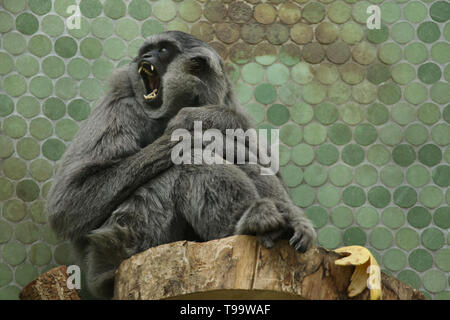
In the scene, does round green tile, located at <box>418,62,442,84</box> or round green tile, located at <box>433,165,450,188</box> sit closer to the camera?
round green tile, located at <box>433,165,450,188</box>

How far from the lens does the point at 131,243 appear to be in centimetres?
236

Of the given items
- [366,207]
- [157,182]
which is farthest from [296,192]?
[157,182]

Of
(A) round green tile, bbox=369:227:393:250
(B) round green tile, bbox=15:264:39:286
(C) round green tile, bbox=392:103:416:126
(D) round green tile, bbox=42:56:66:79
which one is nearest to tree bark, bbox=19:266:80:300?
(B) round green tile, bbox=15:264:39:286

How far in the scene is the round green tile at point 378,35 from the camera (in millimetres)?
3492

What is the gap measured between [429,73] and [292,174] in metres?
0.98

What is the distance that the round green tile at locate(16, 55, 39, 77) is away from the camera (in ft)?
11.0

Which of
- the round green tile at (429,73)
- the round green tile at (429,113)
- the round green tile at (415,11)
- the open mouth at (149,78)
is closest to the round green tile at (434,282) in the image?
the round green tile at (429,113)

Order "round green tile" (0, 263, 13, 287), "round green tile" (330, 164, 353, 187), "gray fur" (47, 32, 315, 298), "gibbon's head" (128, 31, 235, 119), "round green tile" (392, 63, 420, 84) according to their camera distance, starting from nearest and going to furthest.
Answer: "gray fur" (47, 32, 315, 298) < "gibbon's head" (128, 31, 235, 119) < "round green tile" (0, 263, 13, 287) < "round green tile" (330, 164, 353, 187) < "round green tile" (392, 63, 420, 84)

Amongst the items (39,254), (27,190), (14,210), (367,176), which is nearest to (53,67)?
(27,190)

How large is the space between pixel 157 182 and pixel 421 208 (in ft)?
5.36

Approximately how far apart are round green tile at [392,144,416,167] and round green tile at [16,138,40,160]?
6.39 feet

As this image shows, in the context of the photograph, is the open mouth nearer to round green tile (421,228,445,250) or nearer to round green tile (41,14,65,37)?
round green tile (41,14,65,37)

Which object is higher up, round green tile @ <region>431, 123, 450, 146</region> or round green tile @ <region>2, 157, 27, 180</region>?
round green tile @ <region>431, 123, 450, 146</region>

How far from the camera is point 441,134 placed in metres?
3.40
